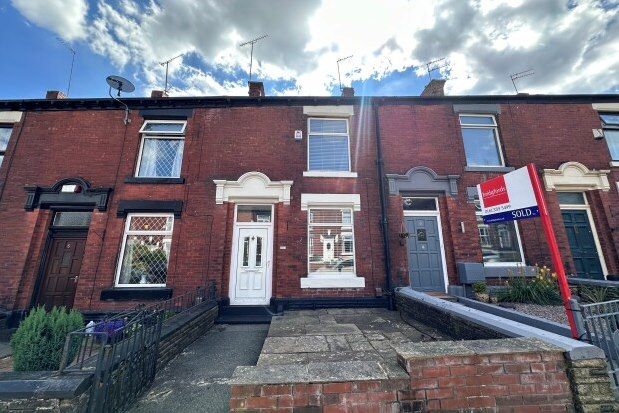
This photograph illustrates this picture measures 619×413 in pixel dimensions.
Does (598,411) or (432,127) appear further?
(432,127)

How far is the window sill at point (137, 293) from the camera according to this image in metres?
6.63

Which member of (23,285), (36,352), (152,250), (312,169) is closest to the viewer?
(36,352)

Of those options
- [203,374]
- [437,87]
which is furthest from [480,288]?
[437,87]

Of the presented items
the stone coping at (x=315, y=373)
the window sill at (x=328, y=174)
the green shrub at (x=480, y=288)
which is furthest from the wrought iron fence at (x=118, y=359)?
the green shrub at (x=480, y=288)

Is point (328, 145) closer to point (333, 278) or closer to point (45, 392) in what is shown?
point (333, 278)

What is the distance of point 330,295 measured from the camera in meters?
6.87

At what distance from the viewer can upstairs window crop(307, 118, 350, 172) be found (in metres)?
8.04

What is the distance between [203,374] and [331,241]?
14.8 feet

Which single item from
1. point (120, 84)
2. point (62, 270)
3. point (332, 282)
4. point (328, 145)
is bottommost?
point (332, 282)

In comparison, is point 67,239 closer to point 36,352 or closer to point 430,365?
point 36,352

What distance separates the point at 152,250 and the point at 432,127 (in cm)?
934

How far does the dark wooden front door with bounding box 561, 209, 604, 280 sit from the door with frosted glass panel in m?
9.12

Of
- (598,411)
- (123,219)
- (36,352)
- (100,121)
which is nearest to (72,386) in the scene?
(36,352)

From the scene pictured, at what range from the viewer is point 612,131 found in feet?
28.2
